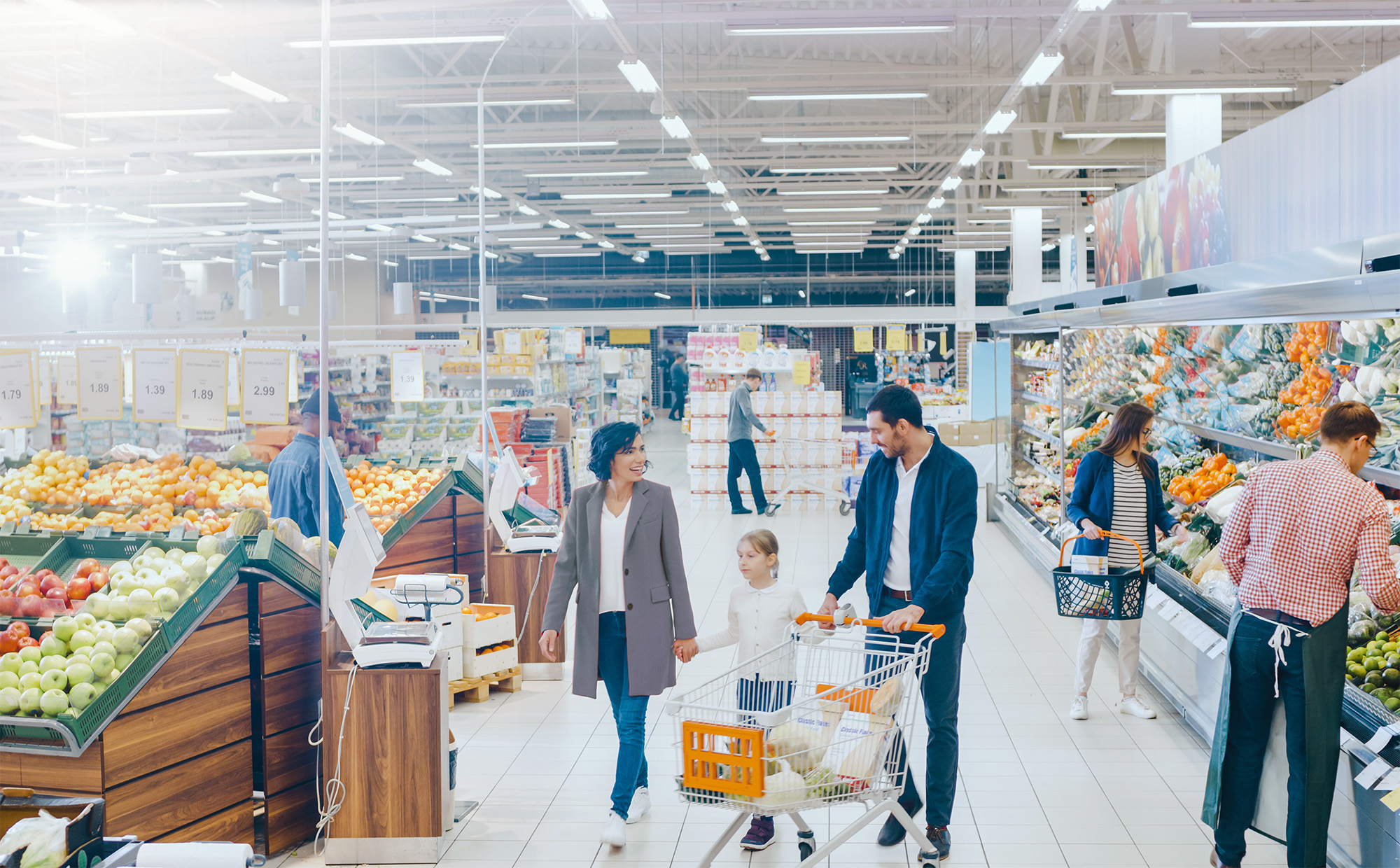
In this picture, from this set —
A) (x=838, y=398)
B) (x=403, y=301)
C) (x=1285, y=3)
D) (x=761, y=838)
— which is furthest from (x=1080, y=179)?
(x=761, y=838)

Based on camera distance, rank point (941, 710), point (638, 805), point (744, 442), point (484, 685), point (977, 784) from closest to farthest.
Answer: point (941, 710), point (638, 805), point (977, 784), point (484, 685), point (744, 442)

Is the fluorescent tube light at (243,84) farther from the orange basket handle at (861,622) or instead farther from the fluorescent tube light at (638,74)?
the orange basket handle at (861,622)

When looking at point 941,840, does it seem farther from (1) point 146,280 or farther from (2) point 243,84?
(1) point 146,280

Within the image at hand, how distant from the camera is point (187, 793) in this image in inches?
144

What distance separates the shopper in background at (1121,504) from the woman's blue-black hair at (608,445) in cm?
242

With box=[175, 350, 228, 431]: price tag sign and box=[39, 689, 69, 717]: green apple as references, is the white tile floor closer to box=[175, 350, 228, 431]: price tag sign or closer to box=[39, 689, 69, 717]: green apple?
box=[39, 689, 69, 717]: green apple

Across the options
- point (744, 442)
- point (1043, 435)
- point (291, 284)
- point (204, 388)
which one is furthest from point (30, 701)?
point (744, 442)

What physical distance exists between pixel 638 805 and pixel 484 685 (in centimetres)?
173

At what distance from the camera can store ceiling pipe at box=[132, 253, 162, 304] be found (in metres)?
10.7

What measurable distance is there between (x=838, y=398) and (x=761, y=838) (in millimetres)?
9459

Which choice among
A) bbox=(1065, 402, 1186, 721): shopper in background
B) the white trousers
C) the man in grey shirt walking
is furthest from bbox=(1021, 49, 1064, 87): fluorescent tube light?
the man in grey shirt walking

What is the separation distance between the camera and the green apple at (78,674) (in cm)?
341

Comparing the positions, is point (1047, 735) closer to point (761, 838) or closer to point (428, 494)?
point (761, 838)

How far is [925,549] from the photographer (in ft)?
12.1
